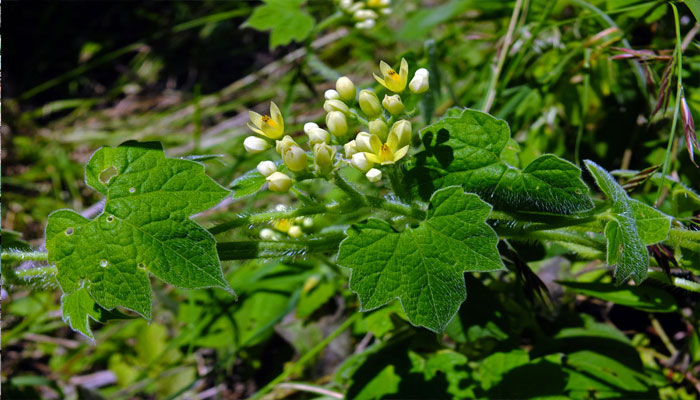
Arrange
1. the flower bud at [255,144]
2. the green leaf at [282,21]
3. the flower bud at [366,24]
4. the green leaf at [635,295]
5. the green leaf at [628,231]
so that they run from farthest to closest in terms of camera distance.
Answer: the green leaf at [282,21]
the flower bud at [366,24]
the green leaf at [635,295]
the flower bud at [255,144]
the green leaf at [628,231]

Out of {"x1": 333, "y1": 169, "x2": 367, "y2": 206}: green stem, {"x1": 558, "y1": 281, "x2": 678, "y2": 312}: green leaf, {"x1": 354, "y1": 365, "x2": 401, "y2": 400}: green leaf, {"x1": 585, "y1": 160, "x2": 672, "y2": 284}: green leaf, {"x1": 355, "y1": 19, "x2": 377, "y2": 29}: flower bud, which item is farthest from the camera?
{"x1": 355, "y1": 19, "x2": 377, "y2": 29}: flower bud

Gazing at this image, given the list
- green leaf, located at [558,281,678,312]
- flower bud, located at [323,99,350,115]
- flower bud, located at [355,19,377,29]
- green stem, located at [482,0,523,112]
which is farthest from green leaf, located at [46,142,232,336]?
flower bud, located at [355,19,377,29]

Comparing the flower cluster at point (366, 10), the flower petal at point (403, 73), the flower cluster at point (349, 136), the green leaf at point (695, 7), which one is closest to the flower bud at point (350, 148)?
the flower cluster at point (349, 136)

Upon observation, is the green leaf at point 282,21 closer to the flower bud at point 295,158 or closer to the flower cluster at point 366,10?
the flower cluster at point 366,10

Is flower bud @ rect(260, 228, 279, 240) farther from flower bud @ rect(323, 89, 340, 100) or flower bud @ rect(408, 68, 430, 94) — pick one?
flower bud @ rect(408, 68, 430, 94)

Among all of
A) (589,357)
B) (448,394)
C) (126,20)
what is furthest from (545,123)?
(126,20)

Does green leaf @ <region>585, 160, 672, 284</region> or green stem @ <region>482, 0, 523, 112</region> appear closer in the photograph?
green leaf @ <region>585, 160, 672, 284</region>

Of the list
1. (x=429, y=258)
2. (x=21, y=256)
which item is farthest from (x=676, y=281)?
(x=21, y=256)

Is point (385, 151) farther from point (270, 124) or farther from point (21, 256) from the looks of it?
point (21, 256)
